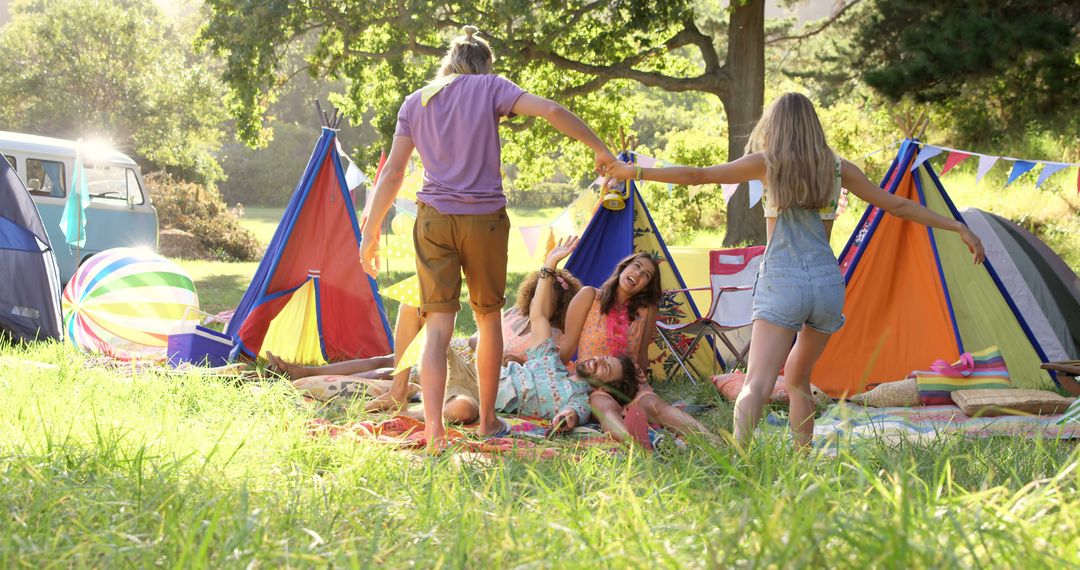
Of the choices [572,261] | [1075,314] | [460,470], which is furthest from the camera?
[572,261]

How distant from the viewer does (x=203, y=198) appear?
1798cm

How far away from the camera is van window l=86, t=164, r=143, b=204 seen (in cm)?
942

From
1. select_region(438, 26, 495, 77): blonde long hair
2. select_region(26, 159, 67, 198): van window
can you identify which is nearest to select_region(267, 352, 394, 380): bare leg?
select_region(438, 26, 495, 77): blonde long hair

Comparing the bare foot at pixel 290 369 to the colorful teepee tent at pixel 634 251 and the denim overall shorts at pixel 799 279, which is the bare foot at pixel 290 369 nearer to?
the colorful teepee tent at pixel 634 251

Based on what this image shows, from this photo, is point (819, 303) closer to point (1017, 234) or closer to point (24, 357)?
point (1017, 234)

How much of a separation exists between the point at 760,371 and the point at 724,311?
8.13 ft

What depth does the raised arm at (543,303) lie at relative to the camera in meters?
4.35

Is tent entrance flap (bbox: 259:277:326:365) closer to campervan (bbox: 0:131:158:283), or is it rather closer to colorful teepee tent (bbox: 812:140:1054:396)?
colorful teepee tent (bbox: 812:140:1054:396)

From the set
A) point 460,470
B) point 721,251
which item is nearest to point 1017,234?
point 721,251

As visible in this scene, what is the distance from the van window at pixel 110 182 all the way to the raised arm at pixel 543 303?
22.1ft

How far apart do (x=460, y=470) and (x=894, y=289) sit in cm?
325

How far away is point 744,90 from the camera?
31.4 ft

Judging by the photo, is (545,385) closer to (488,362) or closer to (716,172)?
(488,362)

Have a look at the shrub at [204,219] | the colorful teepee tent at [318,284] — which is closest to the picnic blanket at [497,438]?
the colorful teepee tent at [318,284]
